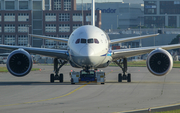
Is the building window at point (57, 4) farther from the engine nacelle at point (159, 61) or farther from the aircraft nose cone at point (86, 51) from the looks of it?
the aircraft nose cone at point (86, 51)

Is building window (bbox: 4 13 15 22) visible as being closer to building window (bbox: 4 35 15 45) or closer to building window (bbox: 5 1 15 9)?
building window (bbox: 5 1 15 9)

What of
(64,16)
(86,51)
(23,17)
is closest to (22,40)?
(23,17)

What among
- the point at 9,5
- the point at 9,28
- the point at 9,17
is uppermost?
the point at 9,5

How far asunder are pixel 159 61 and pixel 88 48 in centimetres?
560

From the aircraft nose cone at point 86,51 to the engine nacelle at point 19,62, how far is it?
4.48 m

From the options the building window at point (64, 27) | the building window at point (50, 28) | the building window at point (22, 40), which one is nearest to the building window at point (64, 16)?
the building window at point (64, 27)

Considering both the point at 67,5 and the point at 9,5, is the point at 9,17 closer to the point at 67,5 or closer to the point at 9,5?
the point at 9,5

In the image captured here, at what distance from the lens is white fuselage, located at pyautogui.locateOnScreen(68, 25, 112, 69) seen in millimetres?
23688

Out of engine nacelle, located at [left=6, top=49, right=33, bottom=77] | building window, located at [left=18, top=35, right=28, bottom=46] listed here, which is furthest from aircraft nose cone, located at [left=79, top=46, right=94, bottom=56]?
building window, located at [left=18, top=35, right=28, bottom=46]

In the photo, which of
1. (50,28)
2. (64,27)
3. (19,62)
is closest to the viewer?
(19,62)

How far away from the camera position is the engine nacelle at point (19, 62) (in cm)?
2597

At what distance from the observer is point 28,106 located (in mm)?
15008

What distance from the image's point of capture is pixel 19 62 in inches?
1036

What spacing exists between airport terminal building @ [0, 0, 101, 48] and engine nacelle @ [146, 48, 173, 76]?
103m
